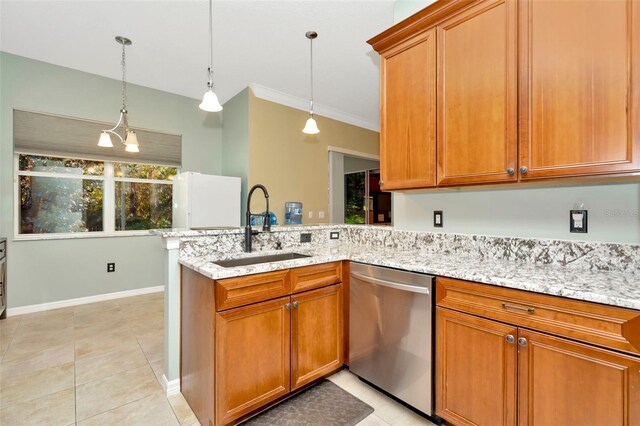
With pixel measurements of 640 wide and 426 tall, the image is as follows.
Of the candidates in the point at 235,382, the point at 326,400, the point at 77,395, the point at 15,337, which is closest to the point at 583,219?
the point at 326,400

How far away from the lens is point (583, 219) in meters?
1.58

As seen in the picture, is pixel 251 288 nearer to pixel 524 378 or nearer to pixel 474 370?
pixel 474 370

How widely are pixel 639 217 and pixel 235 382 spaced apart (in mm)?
2225

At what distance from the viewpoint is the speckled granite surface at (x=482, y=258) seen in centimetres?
126

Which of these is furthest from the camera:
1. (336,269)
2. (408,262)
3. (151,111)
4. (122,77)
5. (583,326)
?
(151,111)

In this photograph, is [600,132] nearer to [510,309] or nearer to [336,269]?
[510,309]

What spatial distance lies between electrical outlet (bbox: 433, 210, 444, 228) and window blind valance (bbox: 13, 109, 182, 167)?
3.90 m

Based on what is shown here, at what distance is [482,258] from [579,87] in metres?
1.04

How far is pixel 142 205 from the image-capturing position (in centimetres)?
436

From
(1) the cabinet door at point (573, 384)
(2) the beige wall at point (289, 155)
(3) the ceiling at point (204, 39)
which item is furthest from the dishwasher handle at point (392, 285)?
(2) the beige wall at point (289, 155)

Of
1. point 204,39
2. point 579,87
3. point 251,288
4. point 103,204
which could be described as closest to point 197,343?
point 251,288

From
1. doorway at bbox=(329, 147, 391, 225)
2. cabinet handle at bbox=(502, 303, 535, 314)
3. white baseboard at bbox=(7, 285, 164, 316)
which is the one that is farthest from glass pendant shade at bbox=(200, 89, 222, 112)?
doorway at bbox=(329, 147, 391, 225)

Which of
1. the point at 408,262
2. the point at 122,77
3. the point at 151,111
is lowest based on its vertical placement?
the point at 408,262

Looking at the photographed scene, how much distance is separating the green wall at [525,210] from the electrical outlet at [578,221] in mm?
20
